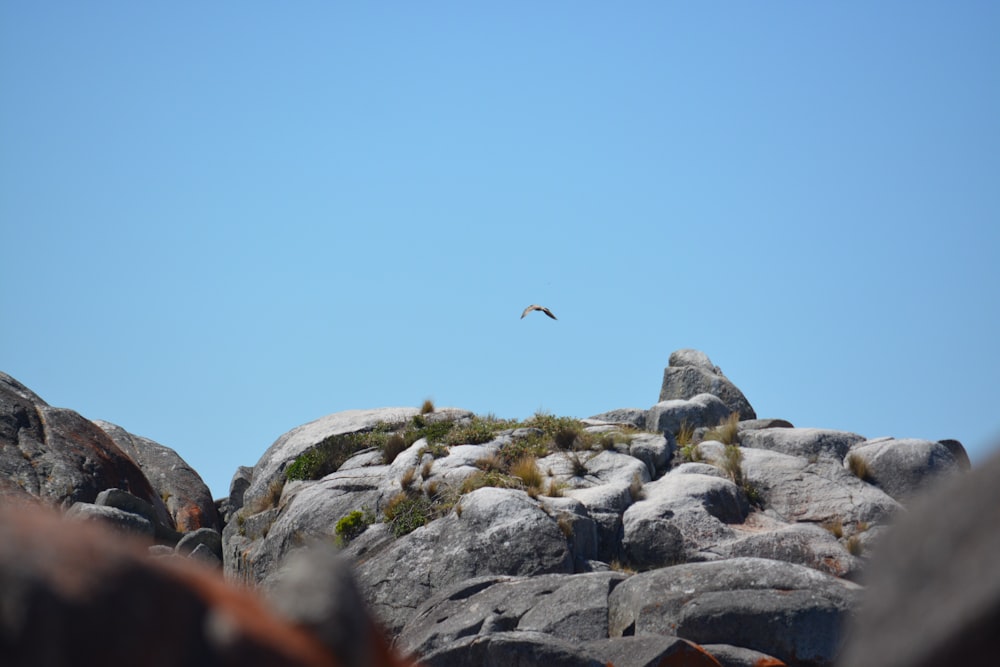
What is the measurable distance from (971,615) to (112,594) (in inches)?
104

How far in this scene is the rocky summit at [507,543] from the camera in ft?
11.5

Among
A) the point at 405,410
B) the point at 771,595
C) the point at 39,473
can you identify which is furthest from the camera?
the point at 405,410

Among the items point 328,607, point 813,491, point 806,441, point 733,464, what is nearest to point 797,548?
point 813,491

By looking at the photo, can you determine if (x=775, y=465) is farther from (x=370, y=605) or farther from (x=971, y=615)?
(x=971, y=615)

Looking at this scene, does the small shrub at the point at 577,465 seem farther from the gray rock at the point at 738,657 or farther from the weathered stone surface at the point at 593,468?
the gray rock at the point at 738,657

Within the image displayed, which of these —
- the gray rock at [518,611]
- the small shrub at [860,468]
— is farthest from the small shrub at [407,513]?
the small shrub at [860,468]

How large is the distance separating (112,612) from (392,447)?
87.3 ft

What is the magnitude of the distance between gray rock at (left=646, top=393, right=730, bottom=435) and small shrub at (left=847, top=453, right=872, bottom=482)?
562 centimetres

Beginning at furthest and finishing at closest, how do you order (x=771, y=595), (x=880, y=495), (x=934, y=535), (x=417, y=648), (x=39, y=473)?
(x=39, y=473)
(x=880, y=495)
(x=417, y=648)
(x=771, y=595)
(x=934, y=535)

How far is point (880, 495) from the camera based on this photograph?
25.4 m

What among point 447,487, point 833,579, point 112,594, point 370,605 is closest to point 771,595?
point 833,579

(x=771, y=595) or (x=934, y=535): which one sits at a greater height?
(x=771, y=595)

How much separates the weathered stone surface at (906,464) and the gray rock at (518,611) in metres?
10.5

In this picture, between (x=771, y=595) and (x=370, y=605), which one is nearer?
(x=771, y=595)
